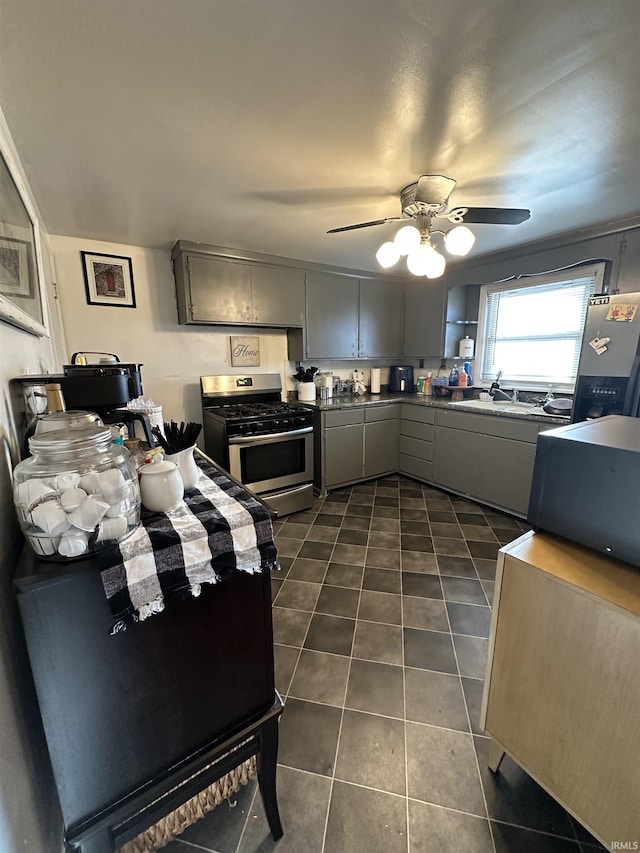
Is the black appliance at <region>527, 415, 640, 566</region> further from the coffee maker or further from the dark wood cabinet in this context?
the coffee maker

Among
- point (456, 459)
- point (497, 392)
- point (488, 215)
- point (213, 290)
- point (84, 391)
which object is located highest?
point (488, 215)

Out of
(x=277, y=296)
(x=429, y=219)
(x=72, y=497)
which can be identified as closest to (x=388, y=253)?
(x=429, y=219)

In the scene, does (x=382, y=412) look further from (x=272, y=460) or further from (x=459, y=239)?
(x=459, y=239)

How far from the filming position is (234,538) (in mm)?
767

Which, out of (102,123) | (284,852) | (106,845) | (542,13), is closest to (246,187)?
(102,123)

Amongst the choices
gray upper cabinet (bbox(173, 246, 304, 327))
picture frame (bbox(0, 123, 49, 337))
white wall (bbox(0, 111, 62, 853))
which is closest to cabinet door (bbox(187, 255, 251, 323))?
gray upper cabinet (bbox(173, 246, 304, 327))

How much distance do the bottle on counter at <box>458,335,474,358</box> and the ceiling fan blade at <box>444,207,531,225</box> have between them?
1940 mm

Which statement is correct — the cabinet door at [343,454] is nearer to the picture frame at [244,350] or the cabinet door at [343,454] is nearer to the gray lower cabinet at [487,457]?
the gray lower cabinet at [487,457]

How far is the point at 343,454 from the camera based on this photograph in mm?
3457

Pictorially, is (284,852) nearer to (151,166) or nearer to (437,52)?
(437,52)

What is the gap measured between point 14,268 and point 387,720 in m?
2.09

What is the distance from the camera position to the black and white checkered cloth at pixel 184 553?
2.13ft

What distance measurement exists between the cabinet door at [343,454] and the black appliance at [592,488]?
2310 mm

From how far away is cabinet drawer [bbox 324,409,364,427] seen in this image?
10.9 ft
